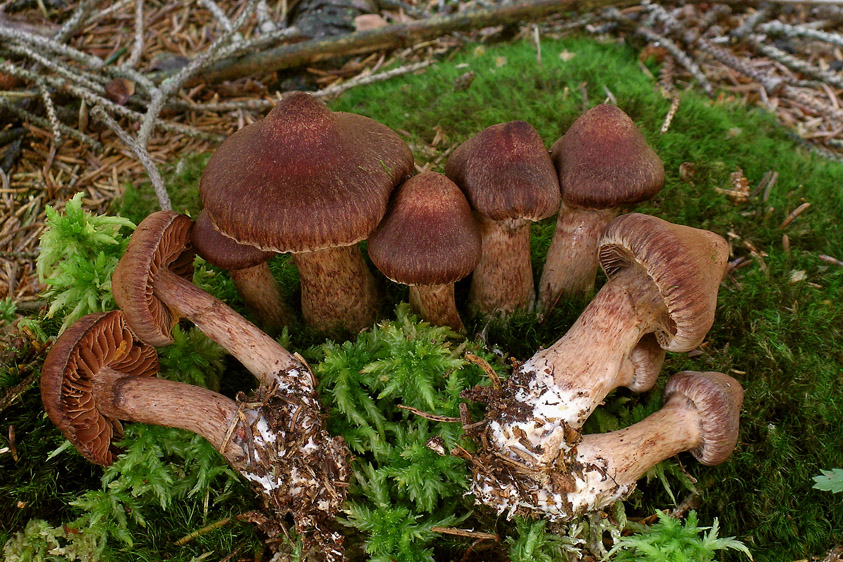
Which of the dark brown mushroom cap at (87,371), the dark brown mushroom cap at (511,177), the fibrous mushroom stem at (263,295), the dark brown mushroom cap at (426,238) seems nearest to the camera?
the dark brown mushroom cap at (87,371)

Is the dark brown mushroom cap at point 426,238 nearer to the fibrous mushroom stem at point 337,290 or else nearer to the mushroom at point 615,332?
the fibrous mushroom stem at point 337,290

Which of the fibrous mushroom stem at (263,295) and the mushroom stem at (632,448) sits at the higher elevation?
the fibrous mushroom stem at (263,295)

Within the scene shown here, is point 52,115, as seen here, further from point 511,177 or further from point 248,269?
point 511,177

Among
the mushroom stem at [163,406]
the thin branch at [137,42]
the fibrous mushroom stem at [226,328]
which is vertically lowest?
the mushroom stem at [163,406]

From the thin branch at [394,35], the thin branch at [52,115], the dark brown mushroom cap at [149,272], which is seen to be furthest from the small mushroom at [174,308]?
the thin branch at [394,35]

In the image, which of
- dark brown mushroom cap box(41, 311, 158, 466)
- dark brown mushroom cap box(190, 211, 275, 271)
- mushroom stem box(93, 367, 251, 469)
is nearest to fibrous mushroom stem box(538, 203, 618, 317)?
dark brown mushroom cap box(190, 211, 275, 271)

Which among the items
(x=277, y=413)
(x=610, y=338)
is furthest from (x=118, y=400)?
(x=610, y=338)
